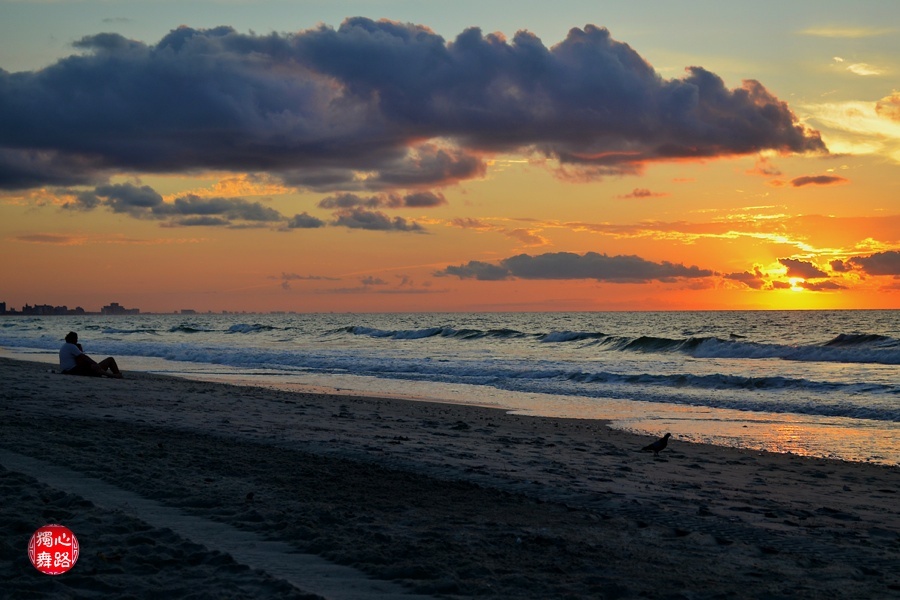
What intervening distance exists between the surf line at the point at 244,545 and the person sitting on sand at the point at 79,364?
14.4 meters

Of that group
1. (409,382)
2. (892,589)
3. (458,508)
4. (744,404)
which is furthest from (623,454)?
(409,382)

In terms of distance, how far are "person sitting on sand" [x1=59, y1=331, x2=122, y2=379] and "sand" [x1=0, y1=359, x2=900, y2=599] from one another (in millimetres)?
9378

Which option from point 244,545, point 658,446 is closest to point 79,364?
point 658,446

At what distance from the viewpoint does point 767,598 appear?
202 inches

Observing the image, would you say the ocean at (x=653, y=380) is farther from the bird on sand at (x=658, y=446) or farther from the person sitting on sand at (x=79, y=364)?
the person sitting on sand at (x=79, y=364)

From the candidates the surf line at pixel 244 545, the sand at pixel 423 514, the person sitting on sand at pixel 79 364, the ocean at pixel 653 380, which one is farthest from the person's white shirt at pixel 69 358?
the surf line at pixel 244 545

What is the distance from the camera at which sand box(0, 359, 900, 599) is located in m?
5.21

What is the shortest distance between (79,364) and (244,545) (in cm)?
1805

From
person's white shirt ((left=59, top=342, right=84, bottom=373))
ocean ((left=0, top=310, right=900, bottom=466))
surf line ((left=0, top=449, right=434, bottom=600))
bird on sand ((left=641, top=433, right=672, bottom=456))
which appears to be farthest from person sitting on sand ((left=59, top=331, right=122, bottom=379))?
bird on sand ((left=641, top=433, right=672, bottom=456))

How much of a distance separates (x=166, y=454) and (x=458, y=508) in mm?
4079

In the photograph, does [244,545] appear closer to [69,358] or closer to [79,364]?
[79,364]

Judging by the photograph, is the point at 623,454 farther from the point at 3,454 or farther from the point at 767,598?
the point at 3,454

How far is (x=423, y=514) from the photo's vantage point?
7.12 metres

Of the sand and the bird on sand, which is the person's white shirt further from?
the bird on sand
